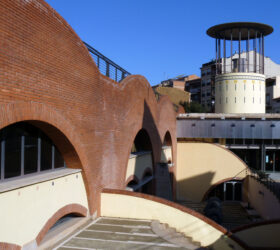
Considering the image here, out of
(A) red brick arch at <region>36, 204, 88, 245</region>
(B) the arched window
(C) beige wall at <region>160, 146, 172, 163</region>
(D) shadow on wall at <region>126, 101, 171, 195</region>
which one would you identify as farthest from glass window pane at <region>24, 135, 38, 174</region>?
(C) beige wall at <region>160, 146, 172, 163</region>

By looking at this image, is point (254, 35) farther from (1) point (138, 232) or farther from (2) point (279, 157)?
(1) point (138, 232)

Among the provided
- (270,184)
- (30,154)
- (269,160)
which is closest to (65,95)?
(30,154)

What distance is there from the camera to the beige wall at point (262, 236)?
1216 cm

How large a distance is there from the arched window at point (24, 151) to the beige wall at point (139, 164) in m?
5.87

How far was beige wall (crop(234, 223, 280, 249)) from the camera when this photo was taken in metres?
12.2

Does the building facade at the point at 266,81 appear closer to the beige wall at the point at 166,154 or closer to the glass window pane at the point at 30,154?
the beige wall at the point at 166,154

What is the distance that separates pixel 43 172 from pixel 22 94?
237 cm

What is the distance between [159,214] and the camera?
984 cm

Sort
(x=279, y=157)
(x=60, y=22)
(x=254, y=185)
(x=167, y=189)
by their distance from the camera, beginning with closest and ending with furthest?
(x=60, y=22) < (x=167, y=189) < (x=254, y=185) < (x=279, y=157)

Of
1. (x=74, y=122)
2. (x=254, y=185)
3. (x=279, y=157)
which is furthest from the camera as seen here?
(x=279, y=157)

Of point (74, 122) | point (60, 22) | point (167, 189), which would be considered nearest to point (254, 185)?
point (167, 189)

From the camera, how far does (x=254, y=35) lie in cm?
2912

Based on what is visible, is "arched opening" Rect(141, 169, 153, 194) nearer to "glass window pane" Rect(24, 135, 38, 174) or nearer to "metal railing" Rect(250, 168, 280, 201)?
"metal railing" Rect(250, 168, 280, 201)

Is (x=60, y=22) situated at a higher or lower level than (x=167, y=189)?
higher
